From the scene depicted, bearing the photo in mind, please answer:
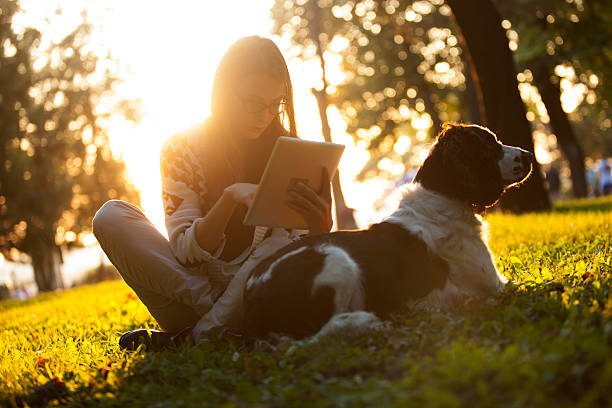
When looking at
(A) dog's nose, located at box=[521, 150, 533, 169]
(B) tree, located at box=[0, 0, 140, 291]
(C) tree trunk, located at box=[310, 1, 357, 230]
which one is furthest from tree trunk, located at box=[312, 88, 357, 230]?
(B) tree, located at box=[0, 0, 140, 291]

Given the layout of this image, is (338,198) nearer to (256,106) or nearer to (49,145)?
(256,106)

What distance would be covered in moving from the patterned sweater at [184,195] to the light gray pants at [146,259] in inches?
3.9

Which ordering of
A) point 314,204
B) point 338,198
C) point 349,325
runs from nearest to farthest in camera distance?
point 349,325, point 314,204, point 338,198

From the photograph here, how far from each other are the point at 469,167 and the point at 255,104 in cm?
166

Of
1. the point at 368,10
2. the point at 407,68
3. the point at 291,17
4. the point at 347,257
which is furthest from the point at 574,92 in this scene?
the point at 347,257

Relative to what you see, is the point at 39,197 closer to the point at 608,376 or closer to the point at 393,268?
the point at 393,268

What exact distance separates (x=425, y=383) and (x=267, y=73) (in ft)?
8.38

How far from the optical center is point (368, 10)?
907 inches

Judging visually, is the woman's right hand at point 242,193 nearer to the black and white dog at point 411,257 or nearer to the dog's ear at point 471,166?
the black and white dog at point 411,257

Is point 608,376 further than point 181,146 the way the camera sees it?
No

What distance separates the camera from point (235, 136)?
4258mm

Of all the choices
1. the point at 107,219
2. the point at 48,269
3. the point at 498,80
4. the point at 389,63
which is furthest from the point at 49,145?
the point at 107,219

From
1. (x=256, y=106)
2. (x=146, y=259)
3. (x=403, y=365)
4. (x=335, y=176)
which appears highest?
(x=256, y=106)

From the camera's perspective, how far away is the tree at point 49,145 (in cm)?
2150
